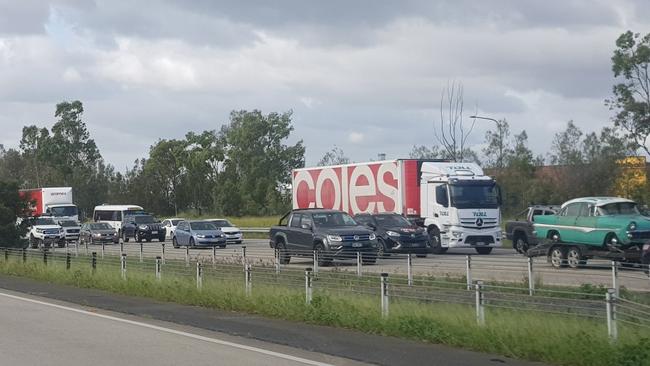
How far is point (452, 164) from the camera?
110 feet

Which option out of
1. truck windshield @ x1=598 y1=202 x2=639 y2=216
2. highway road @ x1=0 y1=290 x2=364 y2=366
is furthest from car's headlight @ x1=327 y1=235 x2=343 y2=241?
highway road @ x1=0 y1=290 x2=364 y2=366

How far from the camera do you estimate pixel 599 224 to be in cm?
2342

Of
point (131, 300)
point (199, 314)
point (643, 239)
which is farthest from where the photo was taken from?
point (643, 239)

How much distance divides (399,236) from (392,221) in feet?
4.18

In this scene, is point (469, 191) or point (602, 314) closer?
point (602, 314)

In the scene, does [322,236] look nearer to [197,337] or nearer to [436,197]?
[436,197]

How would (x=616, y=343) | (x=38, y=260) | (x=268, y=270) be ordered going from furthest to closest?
1. (x=38, y=260)
2. (x=268, y=270)
3. (x=616, y=343)

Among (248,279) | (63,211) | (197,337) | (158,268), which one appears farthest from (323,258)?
(63,211)

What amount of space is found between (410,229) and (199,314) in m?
14.2

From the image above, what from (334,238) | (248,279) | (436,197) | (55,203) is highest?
(55,203)

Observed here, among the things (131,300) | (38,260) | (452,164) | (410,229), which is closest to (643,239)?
(410,229)

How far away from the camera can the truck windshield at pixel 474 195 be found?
3219cm

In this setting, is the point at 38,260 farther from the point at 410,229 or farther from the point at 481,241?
the point at 481,241

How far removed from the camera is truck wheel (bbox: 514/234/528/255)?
32.4 meters
